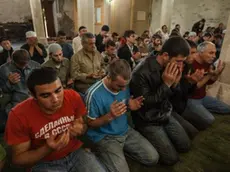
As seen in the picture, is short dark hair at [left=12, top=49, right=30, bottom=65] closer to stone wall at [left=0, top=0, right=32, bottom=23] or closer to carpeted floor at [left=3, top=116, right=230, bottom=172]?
carpeted floor at [left=3, top=116, right=230, bottom=172]

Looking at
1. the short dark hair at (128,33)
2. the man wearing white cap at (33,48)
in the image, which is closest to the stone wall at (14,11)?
the man wearing white cap at (33,48)

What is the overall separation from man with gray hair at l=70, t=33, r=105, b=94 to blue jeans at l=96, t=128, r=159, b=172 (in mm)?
1657

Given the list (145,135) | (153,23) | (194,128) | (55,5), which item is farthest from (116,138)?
(55,5)

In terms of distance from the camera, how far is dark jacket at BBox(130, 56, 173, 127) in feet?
7.72

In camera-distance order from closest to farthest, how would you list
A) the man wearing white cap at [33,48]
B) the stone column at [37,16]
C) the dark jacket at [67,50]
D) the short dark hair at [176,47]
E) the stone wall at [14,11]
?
the short dark hair at [176,47] < the man wearing white cap at [33,48] < the dark jacket at [67,50] < the stone column at [37,16] < the stone wall at [14,11]

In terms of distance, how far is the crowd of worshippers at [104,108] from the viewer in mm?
1588

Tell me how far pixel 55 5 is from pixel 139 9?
22.9ft

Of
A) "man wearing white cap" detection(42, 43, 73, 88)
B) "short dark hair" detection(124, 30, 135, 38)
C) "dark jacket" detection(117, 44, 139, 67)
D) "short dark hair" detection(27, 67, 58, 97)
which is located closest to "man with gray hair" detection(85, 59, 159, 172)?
"short dark hair" detection(27, 67, 58, 97)

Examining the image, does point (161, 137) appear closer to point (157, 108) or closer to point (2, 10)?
point (157, 108)

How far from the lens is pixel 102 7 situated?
11.7 meters

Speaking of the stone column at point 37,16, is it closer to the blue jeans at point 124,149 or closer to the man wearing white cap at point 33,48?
the man wearing white cap at point 33,48

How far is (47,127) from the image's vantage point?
169 cm

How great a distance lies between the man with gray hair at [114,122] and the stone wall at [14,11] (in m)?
14.7

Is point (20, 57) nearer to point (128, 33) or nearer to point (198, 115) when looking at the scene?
point (128, 33)
